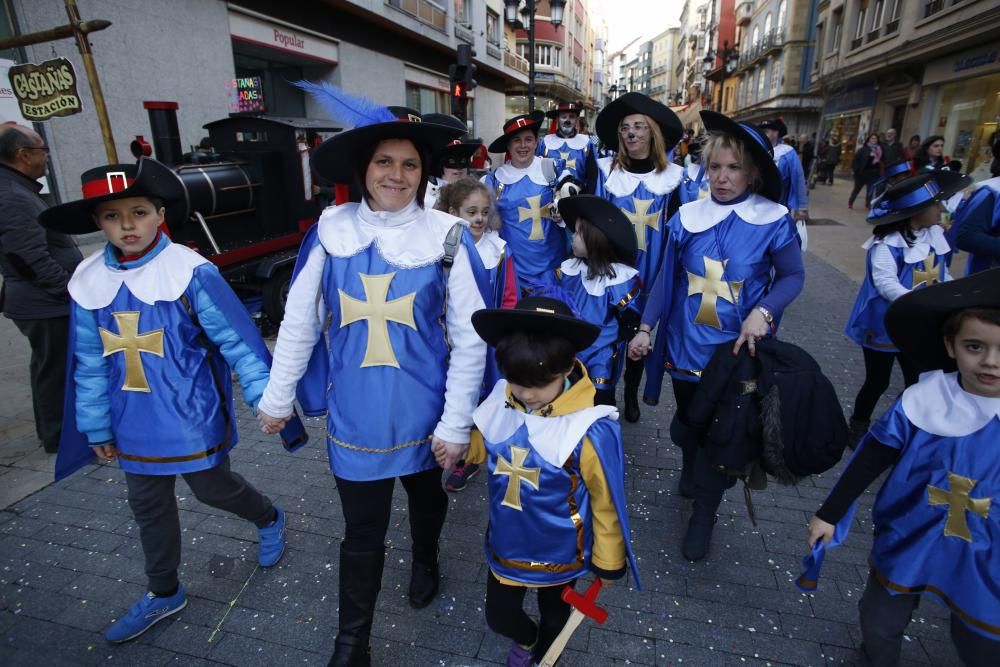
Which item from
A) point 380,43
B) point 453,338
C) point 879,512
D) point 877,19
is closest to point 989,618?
point 879,512

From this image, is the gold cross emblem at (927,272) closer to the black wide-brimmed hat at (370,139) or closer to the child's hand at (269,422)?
the black wide-brimmed hat at (370,139)

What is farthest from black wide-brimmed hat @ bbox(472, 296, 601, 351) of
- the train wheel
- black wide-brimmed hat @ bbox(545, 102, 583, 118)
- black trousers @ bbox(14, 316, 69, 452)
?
black wide-brimmed hat @ bbox(545, 102, 583, 118)

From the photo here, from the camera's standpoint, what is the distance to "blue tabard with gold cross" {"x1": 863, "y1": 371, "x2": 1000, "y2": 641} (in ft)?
5.29

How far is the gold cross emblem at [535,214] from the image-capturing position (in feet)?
13.9

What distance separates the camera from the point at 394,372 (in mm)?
1897

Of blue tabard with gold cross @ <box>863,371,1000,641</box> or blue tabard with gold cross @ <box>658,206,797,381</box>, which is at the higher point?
blue tabard with gold cross @ <box>658,206,797,381</box>

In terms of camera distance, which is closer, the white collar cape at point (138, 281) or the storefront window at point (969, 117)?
the white collar cape at point (138, 281)

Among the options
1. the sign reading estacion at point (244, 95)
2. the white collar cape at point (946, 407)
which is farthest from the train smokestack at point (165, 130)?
the white collar cape at point (946, 407)

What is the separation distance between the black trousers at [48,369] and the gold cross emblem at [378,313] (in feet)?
9.21

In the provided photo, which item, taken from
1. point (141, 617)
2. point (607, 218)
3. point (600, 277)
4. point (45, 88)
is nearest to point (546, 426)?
point (600, 277)

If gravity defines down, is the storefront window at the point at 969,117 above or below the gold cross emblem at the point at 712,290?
above

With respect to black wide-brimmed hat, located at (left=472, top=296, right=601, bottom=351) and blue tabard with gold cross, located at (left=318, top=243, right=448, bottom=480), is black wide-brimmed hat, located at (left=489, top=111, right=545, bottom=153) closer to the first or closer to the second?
blue tabard with gold cross, located at (left=318, top=243, right=448, bottom=480)

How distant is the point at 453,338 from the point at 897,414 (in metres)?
1.45

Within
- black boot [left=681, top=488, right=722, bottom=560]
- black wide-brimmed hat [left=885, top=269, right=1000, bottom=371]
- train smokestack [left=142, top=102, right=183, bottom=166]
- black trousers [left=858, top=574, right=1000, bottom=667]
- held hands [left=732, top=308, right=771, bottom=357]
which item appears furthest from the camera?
train smokestack [left=142, top=102, right=183, bottom=166]
